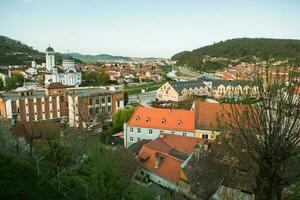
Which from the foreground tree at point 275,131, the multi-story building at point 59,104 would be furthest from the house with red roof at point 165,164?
the multi-story building at point 59,104

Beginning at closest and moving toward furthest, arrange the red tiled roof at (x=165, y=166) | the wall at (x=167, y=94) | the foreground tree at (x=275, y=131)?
1. the foreground tree at (x=275, y=131)
2. the red tiled roof at (x=165, y=166)
3. the wall at (x=167, y=94)

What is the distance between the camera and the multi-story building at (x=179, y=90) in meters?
57.4

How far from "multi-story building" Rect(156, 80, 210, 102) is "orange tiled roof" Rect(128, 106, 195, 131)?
29.5 meters

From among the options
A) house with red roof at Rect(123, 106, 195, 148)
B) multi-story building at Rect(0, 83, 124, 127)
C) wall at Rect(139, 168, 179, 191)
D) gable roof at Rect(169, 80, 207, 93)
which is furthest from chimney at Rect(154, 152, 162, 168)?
gable roof at Rect(169, 80, 207, 93)

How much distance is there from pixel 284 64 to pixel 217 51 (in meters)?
155

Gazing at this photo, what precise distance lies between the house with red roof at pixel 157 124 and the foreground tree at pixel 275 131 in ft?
64.0

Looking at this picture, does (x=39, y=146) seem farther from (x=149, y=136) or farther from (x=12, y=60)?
(x=12, y=60)

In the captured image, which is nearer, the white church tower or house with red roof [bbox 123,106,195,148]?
house with red roof [bbox 123,106,195,148]

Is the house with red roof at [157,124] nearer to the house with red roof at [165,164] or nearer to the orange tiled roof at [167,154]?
the orange tiled roof at [167,154]

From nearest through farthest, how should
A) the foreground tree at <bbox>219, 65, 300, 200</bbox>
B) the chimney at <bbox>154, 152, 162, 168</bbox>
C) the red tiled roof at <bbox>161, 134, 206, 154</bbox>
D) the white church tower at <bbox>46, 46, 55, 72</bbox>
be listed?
the foreground tree at <bbox>219, 65, 300, 200</bbox> < the chimney at <bbox>154, 152, 162, 168</bbox> < the red tiled roof at <bbox>161, 134, 206, 154</bbox> < the white church tower at <bbox>46, 46, 55, 72</bbox>

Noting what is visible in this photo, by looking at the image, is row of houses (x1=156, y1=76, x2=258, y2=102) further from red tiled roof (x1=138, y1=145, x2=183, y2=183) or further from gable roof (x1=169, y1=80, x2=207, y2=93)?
red tiled roof (x1=138, y1=145, x2=183, y2=183)

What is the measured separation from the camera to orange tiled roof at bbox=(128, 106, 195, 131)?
87.2 feet

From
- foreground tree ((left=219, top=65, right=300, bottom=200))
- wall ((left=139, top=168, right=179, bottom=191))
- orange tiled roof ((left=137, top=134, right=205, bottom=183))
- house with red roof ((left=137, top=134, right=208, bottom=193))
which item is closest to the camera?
foreground tree ((left=219, top=65, right=300, bottom=200))

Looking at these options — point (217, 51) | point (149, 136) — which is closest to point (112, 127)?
point (149, 136)
